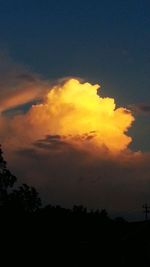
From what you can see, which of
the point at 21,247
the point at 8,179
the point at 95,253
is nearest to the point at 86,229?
the point at 95,253

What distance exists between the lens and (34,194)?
221 ft

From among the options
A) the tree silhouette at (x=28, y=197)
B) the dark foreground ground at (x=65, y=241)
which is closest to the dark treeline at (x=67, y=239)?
the dark foreground ground at (x=65, y=241)

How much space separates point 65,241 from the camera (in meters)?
40.4

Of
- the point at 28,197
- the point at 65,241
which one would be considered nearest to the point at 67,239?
the point at 65,241

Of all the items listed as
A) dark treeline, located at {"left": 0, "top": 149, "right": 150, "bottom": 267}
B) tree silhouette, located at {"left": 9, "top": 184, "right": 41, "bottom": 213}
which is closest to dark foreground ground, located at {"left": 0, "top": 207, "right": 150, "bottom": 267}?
dark treeline, located at {"left": 0, "top": 149, "right": 150, "bottom": 267}

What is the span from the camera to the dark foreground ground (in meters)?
39.8

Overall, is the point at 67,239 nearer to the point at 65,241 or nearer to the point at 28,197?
the point at 65,241

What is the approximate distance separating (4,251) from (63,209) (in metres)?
5.66

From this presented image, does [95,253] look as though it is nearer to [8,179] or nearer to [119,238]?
[119,238]

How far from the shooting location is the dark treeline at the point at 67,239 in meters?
39.8

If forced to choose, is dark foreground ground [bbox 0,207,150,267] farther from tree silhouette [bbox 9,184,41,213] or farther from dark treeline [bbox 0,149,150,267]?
tree silhouette [bbox 9,184,41,213]

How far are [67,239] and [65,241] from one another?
25cm

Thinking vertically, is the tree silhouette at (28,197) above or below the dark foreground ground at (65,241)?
above

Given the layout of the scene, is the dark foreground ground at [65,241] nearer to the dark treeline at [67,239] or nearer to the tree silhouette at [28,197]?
the dark treeline at [67,239]
